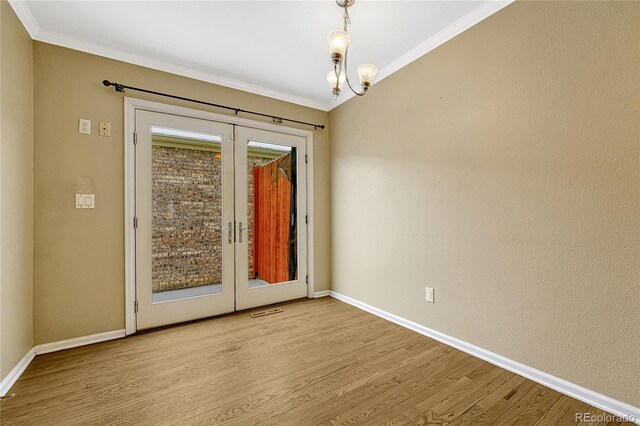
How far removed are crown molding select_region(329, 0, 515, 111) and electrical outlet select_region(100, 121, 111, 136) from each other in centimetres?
275

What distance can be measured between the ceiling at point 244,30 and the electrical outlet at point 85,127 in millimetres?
644

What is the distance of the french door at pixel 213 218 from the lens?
109 inches

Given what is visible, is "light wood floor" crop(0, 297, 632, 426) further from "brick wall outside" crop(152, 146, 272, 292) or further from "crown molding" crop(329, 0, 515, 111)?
"crown molding" crop(329, 0, 515, 111)

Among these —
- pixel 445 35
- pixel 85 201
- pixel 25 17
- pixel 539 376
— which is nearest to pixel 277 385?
pixel 539 376

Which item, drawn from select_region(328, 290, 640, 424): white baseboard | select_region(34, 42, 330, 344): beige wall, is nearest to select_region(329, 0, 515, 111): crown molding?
select_region(34, 42, 330, 344): beige wall

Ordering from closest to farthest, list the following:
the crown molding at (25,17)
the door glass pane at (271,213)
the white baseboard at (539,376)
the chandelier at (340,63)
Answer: the white baseboard at (539,376), the chandelier at (340,63), the crown molding at (25,17), the door glass pane at (271,213)

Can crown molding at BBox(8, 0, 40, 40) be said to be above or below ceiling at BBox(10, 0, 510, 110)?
below

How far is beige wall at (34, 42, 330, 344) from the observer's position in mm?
2332

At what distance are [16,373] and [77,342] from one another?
478 mm

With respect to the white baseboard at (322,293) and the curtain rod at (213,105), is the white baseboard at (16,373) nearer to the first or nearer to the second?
Answer: the curtain rod at (213,105)

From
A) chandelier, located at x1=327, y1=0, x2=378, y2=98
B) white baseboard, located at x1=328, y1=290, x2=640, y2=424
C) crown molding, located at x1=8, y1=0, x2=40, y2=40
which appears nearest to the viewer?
white baseboard, located at x1=328, y1=290, x2=640, y2=424

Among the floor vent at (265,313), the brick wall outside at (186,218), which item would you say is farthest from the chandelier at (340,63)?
the floor vent at (265,313)

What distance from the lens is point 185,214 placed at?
2.97 m

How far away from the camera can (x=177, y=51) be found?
2672 mm
